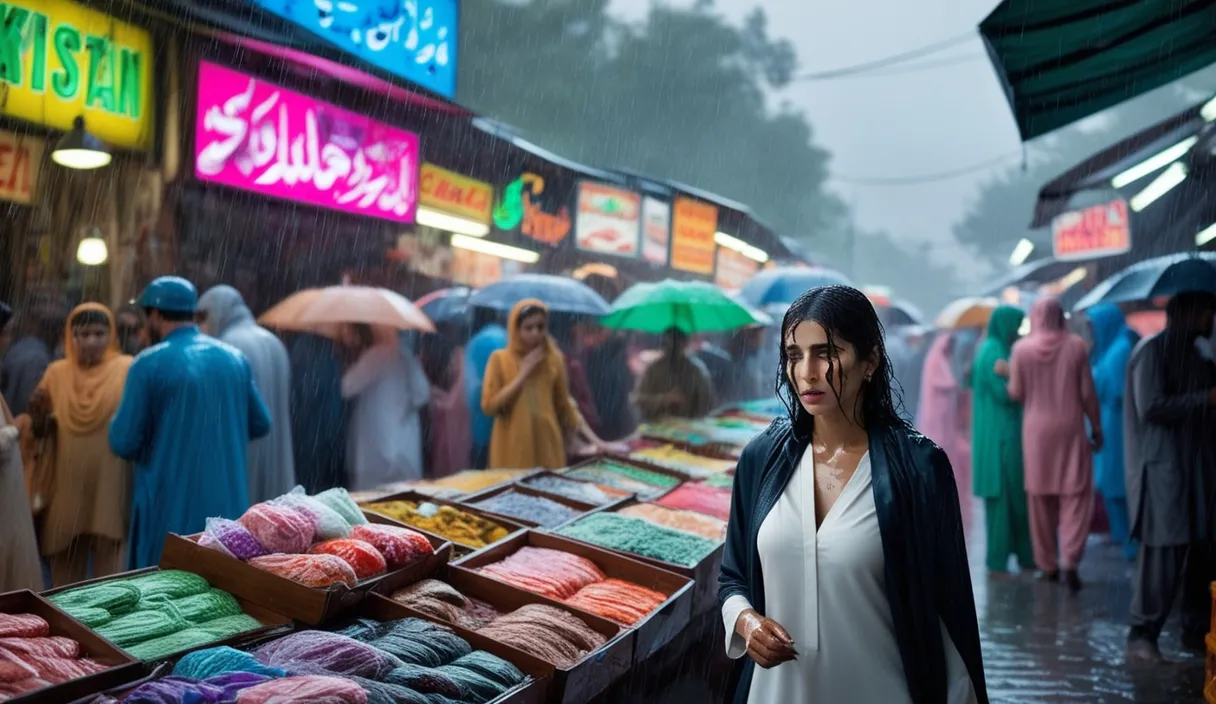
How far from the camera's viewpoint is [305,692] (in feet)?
6.18

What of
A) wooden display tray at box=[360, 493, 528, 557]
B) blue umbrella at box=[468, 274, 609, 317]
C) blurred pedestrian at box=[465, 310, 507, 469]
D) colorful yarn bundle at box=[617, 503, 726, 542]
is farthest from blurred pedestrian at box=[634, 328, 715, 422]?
wooden display tray at box=[360, 493, 528, 557]

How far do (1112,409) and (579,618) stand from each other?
19.9 feet

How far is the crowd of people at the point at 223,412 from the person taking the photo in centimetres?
389

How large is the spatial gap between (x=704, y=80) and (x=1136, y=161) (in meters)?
28.2

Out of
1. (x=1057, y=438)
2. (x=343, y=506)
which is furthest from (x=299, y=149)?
(x=1057, y=438)

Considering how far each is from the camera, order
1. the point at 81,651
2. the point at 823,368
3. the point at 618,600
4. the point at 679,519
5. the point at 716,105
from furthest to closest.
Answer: the point at 716,105
the point at 679,519
the point at 618,600
the point at 81,651
the point at 823,368

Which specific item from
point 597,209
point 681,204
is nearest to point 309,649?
point 597,209

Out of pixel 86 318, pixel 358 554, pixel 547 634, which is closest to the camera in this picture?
pixel 547 634

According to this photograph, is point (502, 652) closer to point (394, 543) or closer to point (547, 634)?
point (547, 634)

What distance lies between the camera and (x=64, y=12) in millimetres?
5395

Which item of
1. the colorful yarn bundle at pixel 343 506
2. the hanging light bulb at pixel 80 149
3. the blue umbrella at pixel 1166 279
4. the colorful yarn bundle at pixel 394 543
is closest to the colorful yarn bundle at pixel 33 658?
the colorful yarn bundle at pixel 394 543

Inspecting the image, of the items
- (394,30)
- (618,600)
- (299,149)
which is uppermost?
(394,30)

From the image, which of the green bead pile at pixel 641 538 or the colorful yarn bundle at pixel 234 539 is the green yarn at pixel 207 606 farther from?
the green bead pile at pixel 641 538

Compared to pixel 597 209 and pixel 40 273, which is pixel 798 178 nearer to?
pixel 597 209
